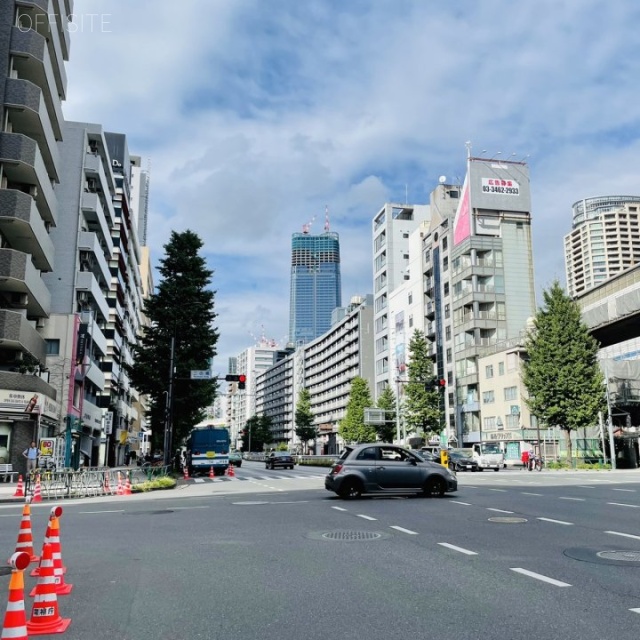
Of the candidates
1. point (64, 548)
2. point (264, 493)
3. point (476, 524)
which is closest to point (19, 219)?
point (264, 493)

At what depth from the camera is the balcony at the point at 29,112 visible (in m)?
32.8

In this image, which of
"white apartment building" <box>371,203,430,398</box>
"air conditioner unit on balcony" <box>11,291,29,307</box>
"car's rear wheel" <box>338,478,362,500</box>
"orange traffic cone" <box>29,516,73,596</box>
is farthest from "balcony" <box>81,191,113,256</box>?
"white apartment building" <box>371,203,430,398</box>

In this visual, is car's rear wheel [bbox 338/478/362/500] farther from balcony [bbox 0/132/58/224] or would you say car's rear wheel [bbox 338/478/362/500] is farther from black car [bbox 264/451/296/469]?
black car [bbox 264/451/296/469]

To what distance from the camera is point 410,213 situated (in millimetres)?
109938

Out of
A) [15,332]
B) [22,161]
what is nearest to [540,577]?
[15,332]

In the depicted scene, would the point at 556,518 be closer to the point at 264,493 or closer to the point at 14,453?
the point at 264,493

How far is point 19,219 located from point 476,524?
28.3 metres

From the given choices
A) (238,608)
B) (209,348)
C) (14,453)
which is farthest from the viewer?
(209,348)

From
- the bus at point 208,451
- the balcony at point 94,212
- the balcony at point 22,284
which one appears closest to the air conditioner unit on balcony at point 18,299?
the balcony at point 22,284

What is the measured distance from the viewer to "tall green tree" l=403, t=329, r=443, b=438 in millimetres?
67062

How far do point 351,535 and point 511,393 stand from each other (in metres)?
56.0

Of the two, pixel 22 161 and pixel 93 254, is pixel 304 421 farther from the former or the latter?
pixel 22 161

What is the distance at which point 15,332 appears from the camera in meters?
31.3

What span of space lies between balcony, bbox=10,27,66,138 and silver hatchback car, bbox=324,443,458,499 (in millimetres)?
28826
